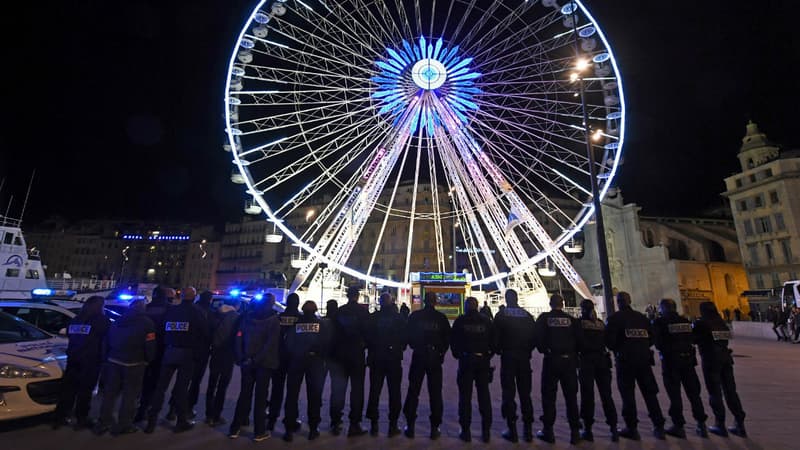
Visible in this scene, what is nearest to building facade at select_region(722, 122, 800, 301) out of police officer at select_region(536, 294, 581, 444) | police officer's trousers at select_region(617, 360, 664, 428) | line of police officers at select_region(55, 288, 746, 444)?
line of police officers at select_region(55, 288, 746, 444)

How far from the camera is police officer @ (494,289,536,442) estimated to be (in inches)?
257

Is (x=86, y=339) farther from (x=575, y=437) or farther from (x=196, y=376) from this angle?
(x=575, y=437)

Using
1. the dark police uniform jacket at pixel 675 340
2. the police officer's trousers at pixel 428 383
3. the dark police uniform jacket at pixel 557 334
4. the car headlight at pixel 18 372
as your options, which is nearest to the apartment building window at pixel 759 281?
the dark police uniform jacket at pixel 675 340

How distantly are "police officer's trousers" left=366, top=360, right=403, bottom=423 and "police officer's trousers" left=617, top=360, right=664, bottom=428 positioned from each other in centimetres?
375

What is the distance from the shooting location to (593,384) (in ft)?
22.1

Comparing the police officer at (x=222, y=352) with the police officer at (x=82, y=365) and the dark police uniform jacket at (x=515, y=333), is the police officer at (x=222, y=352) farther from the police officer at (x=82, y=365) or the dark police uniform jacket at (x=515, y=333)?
the dark police uniform jacket at (x=515, y=333)

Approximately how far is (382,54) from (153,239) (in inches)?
3986

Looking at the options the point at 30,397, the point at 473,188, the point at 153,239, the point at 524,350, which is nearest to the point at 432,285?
the point at 473,188

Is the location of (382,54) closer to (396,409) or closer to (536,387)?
(536,387)

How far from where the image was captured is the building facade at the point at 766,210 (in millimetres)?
40750

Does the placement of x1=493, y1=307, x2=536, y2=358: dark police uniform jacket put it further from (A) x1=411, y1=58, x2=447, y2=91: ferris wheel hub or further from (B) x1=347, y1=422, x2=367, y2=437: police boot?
(A) x1=411, y1=58, x2=447, y2=91: ferris wheel hub

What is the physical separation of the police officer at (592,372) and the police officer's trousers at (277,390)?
5.08 m

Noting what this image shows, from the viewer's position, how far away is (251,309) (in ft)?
24.0

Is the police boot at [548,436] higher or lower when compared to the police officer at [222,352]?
lower
